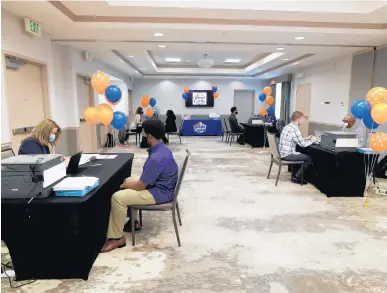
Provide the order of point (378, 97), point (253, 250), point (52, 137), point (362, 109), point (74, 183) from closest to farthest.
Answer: point (74, 183) → point (253, 250) → point (52, 137) → point (378, 97) → point (362, 109)

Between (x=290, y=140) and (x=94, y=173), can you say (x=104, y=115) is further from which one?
(x=290, y=140)

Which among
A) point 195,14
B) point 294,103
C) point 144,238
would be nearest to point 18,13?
point 195,14

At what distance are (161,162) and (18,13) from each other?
3066 mm

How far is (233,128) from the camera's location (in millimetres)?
9242

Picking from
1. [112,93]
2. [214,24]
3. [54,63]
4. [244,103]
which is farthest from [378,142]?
[244,103]

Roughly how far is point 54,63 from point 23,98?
147 cm

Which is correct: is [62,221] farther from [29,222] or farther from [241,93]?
[241,93]

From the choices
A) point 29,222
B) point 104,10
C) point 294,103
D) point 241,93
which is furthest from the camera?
point 241,93

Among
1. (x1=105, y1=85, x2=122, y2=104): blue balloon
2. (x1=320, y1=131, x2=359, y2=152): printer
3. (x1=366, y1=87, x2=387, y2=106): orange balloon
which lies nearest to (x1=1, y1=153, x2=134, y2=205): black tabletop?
(x1=105, y1=85, x2=122, y2=104): blue balloon

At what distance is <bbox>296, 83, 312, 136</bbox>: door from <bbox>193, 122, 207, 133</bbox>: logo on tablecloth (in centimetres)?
370

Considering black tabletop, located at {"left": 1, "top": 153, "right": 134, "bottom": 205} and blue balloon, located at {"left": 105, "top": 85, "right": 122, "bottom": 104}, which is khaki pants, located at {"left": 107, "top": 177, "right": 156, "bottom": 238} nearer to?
black tabletop, located at {"left": 1, "top": 153, "right": 134, "bottom": 205}

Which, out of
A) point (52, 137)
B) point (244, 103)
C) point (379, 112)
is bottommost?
point (52, 137)

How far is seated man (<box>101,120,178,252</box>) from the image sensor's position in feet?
8.52

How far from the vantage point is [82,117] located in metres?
6.75
